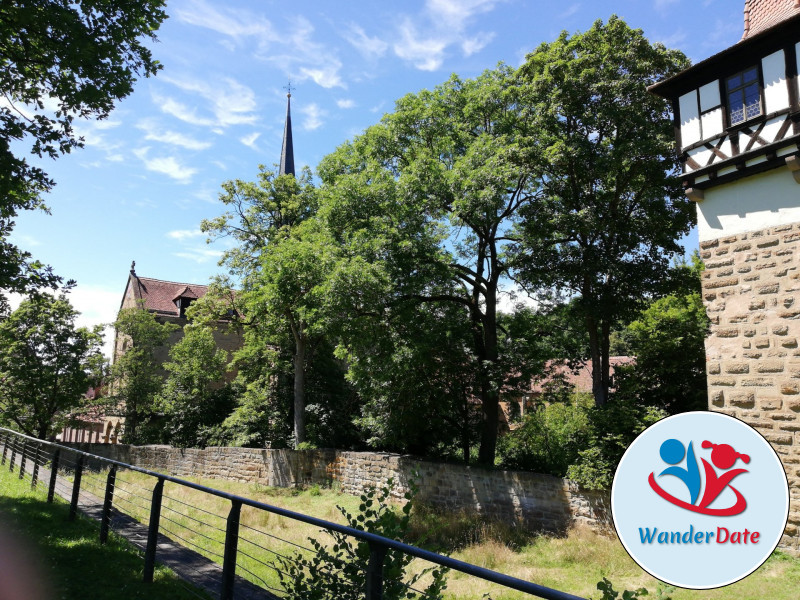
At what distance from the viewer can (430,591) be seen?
3756 millimetres

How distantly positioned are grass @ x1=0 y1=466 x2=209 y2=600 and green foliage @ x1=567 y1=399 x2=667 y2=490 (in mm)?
8676

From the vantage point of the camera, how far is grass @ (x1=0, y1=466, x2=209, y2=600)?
518cm

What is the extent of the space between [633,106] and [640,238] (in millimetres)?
3295

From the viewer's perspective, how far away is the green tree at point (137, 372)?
1196 inches

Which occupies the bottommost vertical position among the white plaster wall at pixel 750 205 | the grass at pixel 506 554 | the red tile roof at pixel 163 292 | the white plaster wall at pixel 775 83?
the grass at pixel 506 554

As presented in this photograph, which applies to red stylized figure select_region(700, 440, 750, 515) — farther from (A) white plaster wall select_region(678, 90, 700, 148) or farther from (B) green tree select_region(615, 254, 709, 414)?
(A) white plaster wall select_region(678, 90, 700, 148)

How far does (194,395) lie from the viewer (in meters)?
26.1

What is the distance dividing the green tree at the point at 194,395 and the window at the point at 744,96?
867 inches

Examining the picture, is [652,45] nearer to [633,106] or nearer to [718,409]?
[633,106]

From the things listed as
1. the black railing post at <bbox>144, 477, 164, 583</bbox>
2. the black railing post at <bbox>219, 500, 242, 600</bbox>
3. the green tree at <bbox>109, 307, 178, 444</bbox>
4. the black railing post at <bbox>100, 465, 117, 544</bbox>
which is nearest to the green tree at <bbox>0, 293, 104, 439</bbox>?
the green tree at <bbox>109, 307, 178, 444</bbox>

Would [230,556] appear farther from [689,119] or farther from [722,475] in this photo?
[689,119]

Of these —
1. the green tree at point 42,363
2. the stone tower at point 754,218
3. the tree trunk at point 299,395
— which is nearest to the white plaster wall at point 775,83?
the stone tower at point 754,218

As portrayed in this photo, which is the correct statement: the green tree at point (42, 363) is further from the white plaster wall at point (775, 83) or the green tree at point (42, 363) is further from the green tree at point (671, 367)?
the white plaster wall at point (775, 83)

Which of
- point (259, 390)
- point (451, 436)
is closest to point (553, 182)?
point (451, 436)
